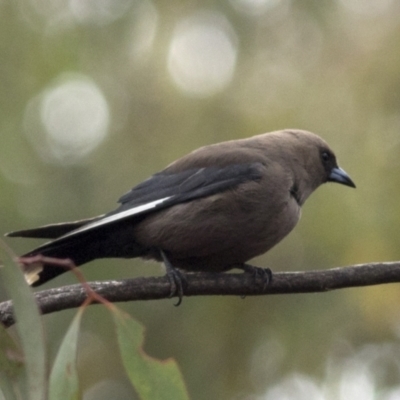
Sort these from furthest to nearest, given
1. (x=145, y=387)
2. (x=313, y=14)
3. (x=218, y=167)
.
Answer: (x=313, y=14) → (x=218, y=167) → (x=145, y=387)

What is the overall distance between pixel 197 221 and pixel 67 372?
2.33 m

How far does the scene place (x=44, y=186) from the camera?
7.66 metres

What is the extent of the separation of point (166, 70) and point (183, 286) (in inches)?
165

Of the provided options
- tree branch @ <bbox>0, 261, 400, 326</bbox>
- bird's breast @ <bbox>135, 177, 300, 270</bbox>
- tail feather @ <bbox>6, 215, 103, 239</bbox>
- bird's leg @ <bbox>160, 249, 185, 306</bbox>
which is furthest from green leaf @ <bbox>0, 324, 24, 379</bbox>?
bird's breast @ <bbox>135, 177, 300, 270</bbox>

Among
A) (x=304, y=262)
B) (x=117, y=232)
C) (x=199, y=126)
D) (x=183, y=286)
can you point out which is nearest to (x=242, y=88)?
(x=199, y=126)

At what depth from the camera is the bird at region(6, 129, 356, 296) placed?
4.65 meters

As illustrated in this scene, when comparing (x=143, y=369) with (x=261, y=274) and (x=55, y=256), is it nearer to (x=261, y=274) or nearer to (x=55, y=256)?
(x=261, y=274)

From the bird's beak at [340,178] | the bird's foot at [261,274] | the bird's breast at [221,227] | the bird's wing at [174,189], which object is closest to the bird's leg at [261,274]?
the bird's foot at [261,274]

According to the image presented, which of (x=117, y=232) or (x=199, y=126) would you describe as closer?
(x=117, y=232)

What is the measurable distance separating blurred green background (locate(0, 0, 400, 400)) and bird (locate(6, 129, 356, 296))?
4.80 ft

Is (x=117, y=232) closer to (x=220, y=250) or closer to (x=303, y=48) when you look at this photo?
(x=220, y=250)

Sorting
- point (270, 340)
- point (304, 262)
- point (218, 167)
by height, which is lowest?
point (270, 340)

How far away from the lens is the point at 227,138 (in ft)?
23.6

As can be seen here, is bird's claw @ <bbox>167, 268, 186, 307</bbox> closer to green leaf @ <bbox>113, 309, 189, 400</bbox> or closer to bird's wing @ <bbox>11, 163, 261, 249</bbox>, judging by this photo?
Result: bird's wing @ <bbox>11, 163, 261, 249</bbox>
